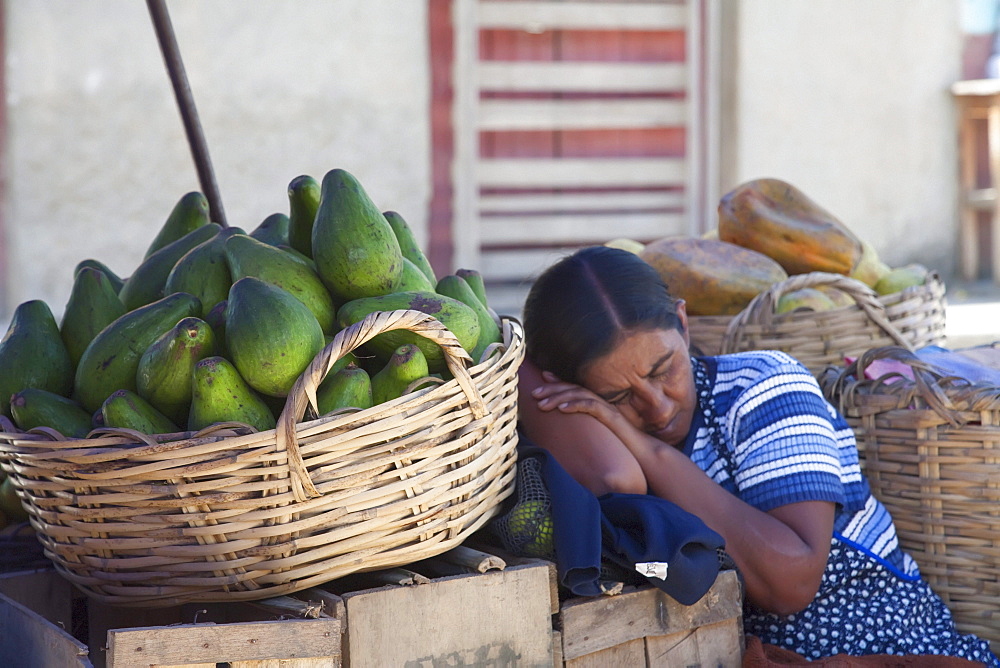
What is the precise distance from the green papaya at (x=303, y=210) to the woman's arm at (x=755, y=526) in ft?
2.20

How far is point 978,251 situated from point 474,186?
149 inches

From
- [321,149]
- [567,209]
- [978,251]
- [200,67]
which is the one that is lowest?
[978,251]

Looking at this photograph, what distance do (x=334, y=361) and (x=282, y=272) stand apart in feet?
0.96

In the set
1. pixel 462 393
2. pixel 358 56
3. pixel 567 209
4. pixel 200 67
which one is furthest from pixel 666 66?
A: pixel 462 393

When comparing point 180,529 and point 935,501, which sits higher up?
point 180,529

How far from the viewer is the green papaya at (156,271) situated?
1.88 metres

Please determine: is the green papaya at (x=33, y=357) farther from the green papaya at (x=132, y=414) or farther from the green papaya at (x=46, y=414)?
the green papaya at (x=132, y=414)

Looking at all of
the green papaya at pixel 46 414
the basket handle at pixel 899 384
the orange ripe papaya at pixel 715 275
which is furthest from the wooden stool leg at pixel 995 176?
the green papaya at pixel 46 414

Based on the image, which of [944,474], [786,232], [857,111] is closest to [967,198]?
[857,111]

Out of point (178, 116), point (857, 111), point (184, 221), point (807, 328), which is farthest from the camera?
point (857, 111)

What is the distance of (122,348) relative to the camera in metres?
1.64

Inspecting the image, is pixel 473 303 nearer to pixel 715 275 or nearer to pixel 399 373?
pixel 399 373

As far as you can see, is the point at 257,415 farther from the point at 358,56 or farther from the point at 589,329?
the point at 358,56

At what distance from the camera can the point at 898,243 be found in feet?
21.1
